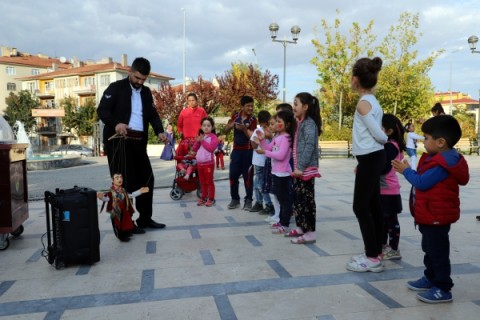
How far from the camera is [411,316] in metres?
2.71

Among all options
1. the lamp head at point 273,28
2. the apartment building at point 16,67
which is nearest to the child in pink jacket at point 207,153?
the lamp head at point 273,28

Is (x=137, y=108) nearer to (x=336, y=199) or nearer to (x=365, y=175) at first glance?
(x=365, y=175)

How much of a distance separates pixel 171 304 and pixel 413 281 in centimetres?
191

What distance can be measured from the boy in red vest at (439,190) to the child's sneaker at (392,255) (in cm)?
95

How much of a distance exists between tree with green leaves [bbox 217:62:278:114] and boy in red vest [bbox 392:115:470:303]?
28974 millimetres

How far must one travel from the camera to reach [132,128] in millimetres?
5078

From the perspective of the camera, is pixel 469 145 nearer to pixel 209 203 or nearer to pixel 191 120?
pixel 191 120

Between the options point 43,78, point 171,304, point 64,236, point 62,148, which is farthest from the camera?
point 43,78

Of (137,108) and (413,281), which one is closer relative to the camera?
(413,281)

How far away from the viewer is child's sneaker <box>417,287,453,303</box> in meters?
2.89

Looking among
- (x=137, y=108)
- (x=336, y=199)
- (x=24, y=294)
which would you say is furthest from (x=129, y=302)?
(x=336, y=199)

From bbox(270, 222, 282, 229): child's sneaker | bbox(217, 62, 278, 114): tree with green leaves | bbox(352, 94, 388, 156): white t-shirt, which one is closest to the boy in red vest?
bbox(352, 94, 388, 156): white t-shirt

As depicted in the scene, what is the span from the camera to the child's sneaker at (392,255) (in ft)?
12.8

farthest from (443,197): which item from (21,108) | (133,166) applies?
(21,108)
